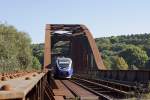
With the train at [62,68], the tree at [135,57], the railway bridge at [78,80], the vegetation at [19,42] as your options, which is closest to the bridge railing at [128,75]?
the railway bridge at [78,80]

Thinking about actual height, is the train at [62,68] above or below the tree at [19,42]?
below

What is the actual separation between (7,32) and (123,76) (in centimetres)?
3439

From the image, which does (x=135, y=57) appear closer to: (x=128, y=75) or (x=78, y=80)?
(x=78, y=80)

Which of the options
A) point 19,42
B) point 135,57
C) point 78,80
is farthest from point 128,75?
point 135,57

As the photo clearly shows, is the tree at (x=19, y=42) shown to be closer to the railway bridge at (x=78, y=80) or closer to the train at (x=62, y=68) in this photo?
the railway bridge at (x=78, y=80)

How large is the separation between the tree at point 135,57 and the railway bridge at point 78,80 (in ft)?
84.8

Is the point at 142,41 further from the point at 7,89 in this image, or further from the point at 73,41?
the point at 7,89

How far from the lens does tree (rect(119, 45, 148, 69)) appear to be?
140 m

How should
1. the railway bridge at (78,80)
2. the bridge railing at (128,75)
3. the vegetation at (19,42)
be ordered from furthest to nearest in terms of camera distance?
the vegetation at (19,42)
the bridge railing at (128,75)
the railway bridge at (78,80)

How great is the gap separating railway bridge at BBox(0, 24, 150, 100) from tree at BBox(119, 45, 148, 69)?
84.8 ft

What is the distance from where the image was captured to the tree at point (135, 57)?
14012 centimetres

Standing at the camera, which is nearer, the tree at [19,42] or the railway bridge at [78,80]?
the railway bridge at [78,80]

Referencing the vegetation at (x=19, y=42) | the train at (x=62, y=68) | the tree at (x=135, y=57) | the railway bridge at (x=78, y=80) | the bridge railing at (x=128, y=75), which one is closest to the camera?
the railway bridge at (x=78, y=80)

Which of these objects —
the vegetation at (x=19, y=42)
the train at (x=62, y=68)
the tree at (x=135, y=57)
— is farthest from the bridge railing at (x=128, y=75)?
the tree at (x=135, y=57)
